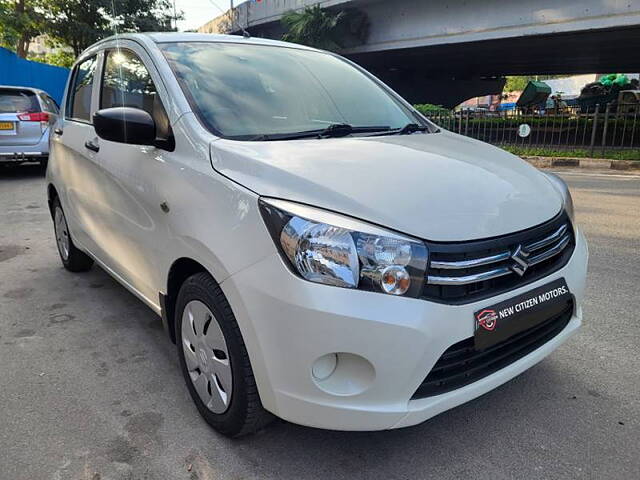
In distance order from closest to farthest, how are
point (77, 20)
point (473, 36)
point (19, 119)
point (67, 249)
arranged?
point (67, 249) → point (19, 119) → point (473, 36) → point (77, 20)

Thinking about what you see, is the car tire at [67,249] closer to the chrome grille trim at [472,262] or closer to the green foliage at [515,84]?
the chrome grille trim at [472,262]

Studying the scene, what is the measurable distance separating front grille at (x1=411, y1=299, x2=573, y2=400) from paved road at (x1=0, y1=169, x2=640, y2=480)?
0.41 meters

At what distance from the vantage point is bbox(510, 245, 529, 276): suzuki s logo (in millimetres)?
1977

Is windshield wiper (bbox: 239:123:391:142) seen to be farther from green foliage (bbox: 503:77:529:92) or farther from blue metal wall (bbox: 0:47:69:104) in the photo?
green foliage (bbox: 503:77:529:92)

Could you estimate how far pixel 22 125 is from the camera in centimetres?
964

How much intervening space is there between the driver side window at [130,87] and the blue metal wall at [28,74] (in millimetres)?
14490

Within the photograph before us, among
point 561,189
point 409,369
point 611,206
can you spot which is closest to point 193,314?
point 409,369

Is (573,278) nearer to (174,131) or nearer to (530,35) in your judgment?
(174,131)

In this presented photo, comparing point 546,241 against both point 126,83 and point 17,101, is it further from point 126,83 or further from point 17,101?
point 17,101

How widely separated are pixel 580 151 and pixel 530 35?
410 cm

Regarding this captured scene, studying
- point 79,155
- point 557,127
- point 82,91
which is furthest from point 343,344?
point 557,127

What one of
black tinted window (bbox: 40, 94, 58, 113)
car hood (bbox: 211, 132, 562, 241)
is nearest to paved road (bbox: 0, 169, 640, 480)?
car hood (bbox: 211, 132, 562, 241)

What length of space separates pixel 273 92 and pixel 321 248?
1347 millimetres

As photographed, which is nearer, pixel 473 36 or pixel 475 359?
pixel 475 359
